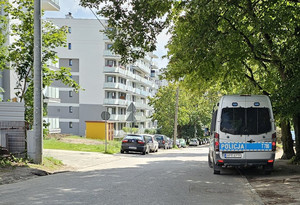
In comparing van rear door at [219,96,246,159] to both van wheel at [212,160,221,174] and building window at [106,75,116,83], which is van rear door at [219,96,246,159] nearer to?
van wheel at [212,160,221,174]

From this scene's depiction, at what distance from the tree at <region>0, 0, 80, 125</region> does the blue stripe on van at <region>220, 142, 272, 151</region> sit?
21.6 ft

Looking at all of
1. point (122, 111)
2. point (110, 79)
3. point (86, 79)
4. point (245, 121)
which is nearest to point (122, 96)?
point (122, 111)

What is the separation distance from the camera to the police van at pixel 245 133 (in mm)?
13453

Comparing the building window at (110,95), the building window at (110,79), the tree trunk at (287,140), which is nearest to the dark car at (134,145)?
the tree trunk at (287,140)

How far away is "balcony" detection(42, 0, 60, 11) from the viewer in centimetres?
3164

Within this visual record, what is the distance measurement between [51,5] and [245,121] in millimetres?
23070

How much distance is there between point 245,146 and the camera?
13.5m

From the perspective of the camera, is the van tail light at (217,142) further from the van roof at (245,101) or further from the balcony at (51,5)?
the balcony at (51,5)

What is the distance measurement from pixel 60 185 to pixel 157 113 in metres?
59.4

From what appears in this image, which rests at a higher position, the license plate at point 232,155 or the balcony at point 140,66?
the balcony at point 140,66

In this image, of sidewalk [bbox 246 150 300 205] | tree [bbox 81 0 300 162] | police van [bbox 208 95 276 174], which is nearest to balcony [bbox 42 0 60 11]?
tree [bbox 81 0 300 162]

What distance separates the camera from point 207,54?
13.8m

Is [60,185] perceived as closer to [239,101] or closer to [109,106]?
[239,101]

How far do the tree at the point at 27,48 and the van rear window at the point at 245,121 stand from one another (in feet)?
20.9
